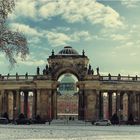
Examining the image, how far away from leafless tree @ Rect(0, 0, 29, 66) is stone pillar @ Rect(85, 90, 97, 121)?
63.3 metres

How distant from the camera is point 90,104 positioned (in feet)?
372

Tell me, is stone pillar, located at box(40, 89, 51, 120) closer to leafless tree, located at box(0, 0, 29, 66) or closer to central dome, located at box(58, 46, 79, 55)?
central dome, located at box(58, 46, 79, 55)

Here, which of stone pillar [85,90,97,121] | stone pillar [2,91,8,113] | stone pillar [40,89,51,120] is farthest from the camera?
stone pillar [2,91,8,113]

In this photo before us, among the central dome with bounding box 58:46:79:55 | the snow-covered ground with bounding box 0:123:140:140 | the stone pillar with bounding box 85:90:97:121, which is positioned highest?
the central dome with bounding box 58:46:79:55

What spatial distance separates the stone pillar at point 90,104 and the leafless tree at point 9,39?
63.3m

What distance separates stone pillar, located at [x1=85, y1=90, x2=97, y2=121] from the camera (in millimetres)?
112812

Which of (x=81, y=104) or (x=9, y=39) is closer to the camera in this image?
(x=9, y=39)

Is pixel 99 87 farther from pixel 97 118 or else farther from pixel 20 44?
pixel 20 44

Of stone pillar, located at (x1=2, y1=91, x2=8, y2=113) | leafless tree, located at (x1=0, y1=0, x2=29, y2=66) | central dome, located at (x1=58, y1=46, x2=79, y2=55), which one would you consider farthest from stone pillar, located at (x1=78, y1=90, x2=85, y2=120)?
leafless tree, located at (x1=0, y1=0, x2=29, y2=66)

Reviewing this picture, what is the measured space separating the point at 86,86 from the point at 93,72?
4.11 metres

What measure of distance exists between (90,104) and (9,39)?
6510 centimetres

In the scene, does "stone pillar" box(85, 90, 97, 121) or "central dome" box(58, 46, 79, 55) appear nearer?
"stone pillar" box(85, 90, 97, 121)

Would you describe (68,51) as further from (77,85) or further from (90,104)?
(90,104)

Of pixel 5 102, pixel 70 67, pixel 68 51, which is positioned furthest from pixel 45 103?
pixel 68 51
